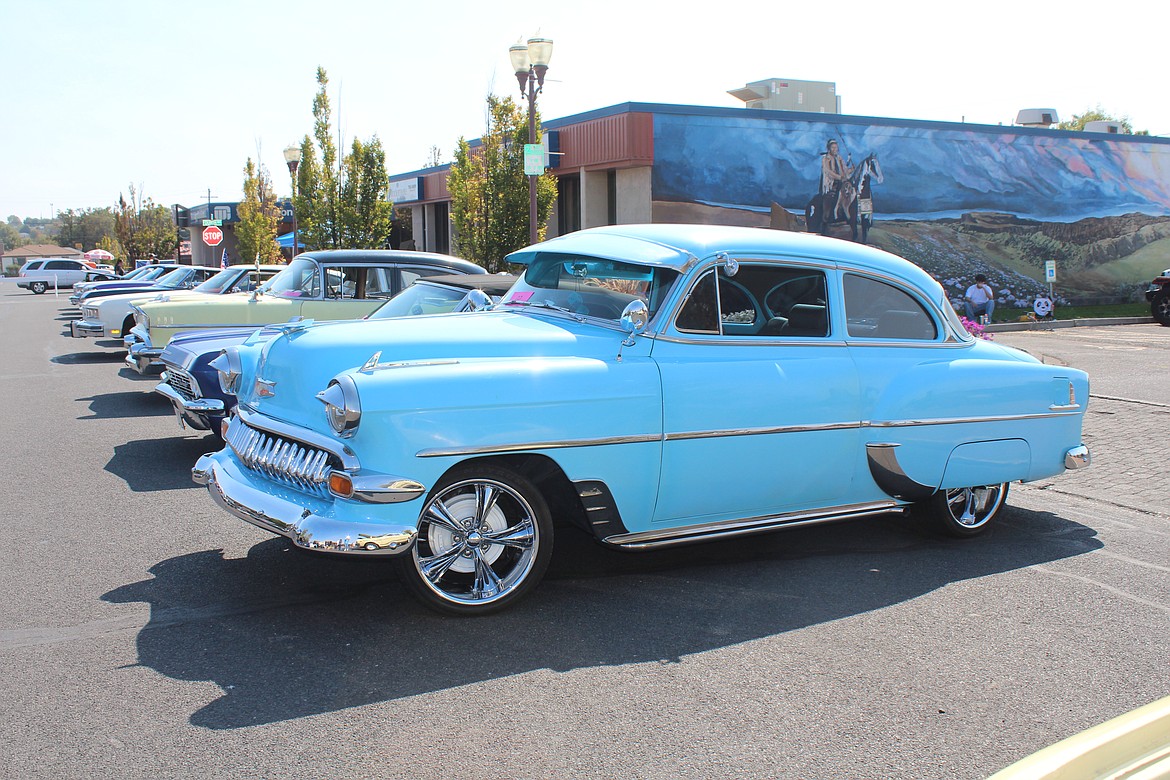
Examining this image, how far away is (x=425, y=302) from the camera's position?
29.2ft

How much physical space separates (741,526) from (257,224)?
35337 millimetres

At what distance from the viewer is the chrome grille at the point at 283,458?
14.9ft

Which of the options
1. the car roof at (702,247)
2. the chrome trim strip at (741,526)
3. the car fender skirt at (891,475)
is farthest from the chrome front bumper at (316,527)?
the car fender skirt at (891,475)

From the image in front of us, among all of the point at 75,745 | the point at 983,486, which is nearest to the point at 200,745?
the point at 75,745

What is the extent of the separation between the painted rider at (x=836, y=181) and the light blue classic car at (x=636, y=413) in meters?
18.0

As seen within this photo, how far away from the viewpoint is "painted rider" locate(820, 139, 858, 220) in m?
23.6

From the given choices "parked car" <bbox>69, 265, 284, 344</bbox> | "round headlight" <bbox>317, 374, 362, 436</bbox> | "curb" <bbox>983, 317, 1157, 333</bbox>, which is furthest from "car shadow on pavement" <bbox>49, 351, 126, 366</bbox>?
"curb" <bbox>983, 317, 1157, 333</bbox>

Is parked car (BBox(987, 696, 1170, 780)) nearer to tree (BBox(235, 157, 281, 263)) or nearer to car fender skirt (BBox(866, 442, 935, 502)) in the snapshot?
car fender skirt (BBox(866, 442, 935, 502))

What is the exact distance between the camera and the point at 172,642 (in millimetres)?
4375

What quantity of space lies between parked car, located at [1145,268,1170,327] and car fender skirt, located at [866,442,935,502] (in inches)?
886

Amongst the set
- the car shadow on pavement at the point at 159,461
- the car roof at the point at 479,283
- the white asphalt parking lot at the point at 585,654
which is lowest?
the white asphalt parking lot at the point at 585,654

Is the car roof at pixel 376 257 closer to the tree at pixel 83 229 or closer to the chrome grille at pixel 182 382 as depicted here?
the chrome grille at pixel 182 382

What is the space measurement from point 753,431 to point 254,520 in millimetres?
2502

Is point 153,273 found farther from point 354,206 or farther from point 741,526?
point 741,526
